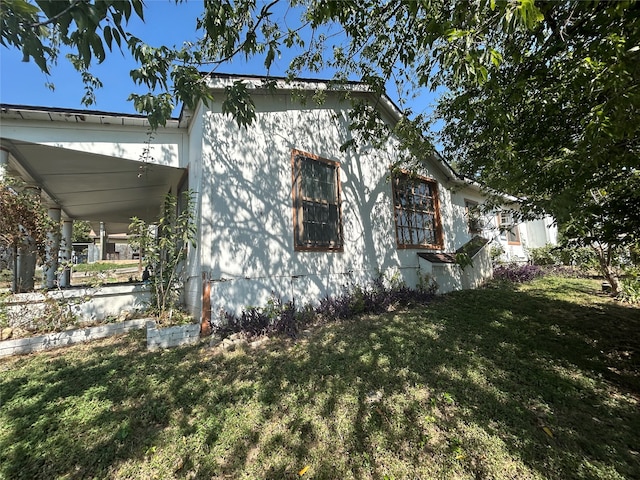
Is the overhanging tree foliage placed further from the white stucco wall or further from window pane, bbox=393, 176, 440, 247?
window pane, bbox=393, 176, 440, 247

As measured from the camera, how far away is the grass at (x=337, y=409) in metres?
1.99

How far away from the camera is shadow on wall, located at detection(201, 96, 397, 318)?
474 centimetres

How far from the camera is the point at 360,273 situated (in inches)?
260

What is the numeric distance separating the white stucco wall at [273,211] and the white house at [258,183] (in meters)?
0.02

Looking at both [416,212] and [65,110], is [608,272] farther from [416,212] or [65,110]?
[65,110]

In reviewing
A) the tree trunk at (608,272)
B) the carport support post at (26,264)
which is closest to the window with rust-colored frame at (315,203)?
the carport support post at (26,264)

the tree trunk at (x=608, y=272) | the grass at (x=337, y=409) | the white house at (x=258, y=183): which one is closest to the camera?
the grass at (x=337, y=409)

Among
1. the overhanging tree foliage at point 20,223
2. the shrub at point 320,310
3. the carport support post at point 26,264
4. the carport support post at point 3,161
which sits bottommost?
the shrub at point 320,310

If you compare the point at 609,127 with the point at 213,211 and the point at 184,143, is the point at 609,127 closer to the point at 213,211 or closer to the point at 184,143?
the point at 213,211

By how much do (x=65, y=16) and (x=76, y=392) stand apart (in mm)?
3198

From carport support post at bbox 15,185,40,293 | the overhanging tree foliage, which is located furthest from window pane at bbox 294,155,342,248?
carport support post at bbox 15,185,40,293

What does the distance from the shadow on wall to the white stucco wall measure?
2 centimetres

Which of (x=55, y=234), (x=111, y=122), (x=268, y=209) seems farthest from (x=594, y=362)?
(x=55, y=234)

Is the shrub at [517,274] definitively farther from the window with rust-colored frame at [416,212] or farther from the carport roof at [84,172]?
the carport roof at [84,172]
